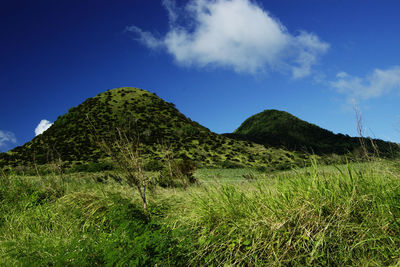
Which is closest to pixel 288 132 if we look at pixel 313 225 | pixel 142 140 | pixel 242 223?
pixel 142 140

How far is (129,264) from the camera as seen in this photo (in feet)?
9.00

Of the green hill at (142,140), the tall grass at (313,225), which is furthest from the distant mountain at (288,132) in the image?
→ the tall grass at (313,225)

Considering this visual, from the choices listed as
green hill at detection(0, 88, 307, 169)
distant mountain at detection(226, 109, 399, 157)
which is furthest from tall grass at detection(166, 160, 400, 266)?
distant mountain at detection(226, 109, 399, 157)

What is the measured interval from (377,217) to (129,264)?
9.46ft

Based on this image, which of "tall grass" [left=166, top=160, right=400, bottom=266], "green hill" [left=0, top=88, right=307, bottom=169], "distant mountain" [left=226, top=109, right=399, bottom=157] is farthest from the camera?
"distant mountain" [left=226, top=109, right=399, bottom=157]

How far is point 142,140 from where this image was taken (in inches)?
1335

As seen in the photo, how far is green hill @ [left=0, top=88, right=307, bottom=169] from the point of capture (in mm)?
33250

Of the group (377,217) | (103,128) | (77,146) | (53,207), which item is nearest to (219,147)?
(103,128)

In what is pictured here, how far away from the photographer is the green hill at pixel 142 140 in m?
33.2

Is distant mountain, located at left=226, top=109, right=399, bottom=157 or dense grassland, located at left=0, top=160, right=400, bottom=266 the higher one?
distant mountain, located at left=226, top=109, right=399, bottom=157

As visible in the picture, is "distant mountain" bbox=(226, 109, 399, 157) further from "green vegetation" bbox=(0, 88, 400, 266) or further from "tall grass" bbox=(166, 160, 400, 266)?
"tall grass" bbox=(166, 160, 400, 266)

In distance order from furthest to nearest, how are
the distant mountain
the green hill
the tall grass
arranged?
the distant mountain
the green hill
the tall grass

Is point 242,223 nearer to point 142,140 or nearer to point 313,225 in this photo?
point 313,225

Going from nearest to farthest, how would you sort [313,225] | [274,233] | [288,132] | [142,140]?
[274,233] < [313,225] < [142,140] < [288,132]
